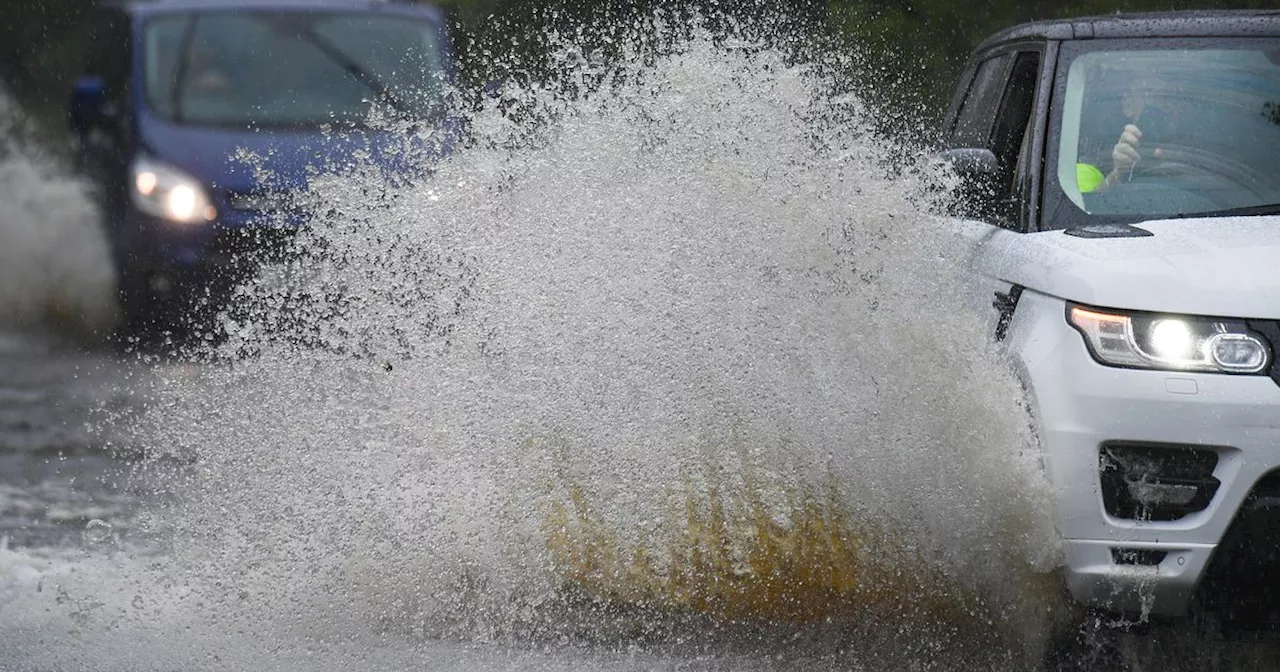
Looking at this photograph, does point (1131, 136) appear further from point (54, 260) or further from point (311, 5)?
point (54, 260)

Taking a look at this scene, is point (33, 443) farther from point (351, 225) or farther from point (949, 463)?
point (949, 463)

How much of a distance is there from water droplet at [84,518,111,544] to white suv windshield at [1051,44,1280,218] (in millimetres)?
3034

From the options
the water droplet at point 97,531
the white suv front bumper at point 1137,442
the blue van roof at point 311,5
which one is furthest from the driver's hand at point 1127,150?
the blue van roof at point 311,5

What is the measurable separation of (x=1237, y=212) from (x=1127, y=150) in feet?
1.23

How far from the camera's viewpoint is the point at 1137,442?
425cm

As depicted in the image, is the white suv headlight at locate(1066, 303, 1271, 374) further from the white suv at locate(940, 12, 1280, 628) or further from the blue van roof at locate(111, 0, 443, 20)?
the blue van roof at locate(111, 0, 443, 20)

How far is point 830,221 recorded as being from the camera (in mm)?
5535

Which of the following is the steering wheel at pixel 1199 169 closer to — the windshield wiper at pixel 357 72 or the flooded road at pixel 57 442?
the flooded road at pixel 57 442

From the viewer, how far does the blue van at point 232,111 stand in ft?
32.2

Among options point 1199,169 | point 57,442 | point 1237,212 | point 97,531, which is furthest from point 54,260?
point 1237,212

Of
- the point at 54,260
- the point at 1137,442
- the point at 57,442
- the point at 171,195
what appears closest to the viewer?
the point at 1137,442

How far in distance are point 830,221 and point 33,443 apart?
153 inches

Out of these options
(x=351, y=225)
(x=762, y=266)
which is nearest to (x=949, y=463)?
(x=762, y=266)

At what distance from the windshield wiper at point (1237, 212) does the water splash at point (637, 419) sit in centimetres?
60
